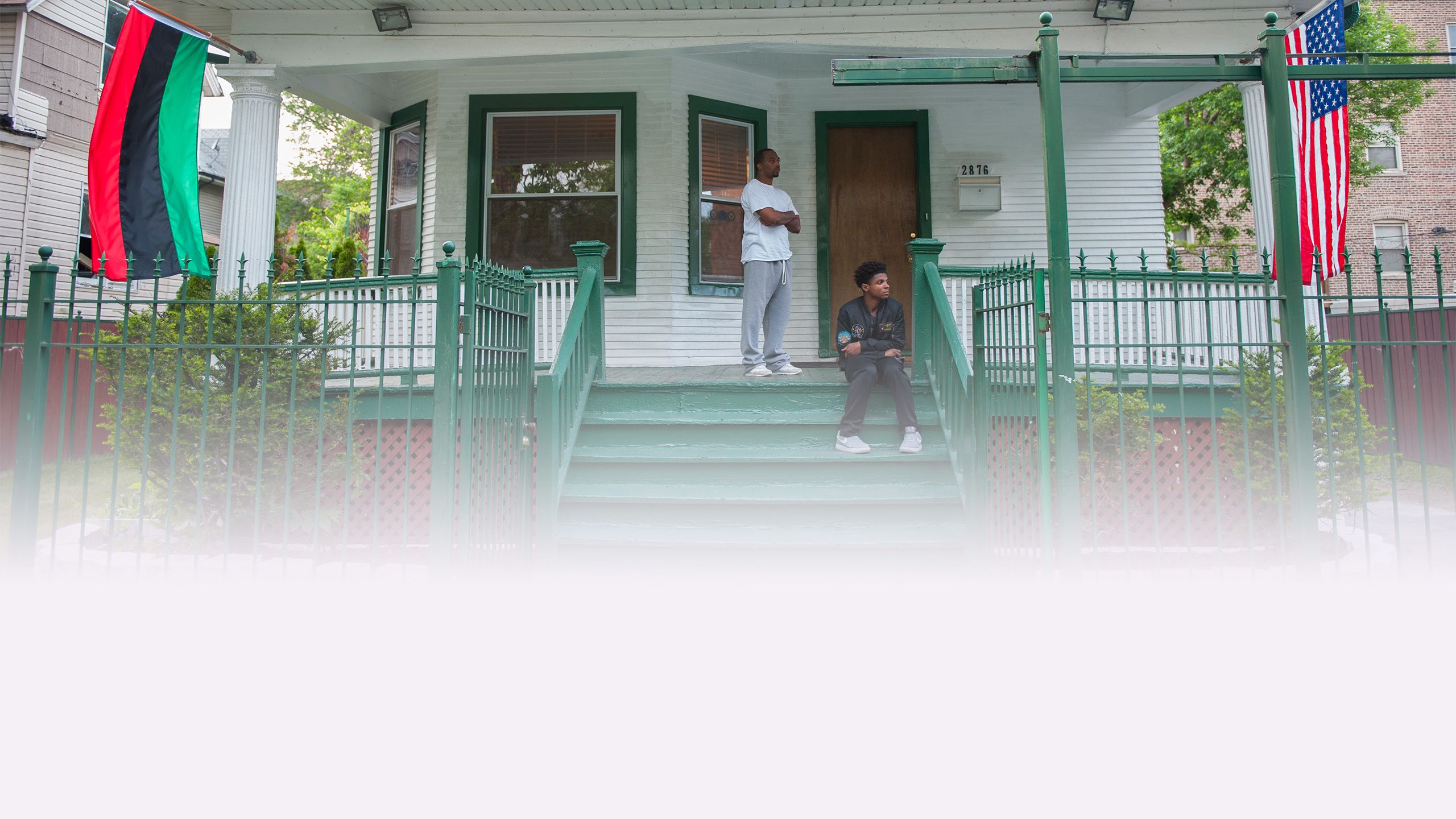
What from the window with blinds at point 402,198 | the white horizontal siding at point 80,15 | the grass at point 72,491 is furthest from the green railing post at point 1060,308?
the white horizontal siding at point 80,15

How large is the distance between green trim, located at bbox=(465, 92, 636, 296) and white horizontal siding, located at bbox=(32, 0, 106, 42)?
9.72 metres

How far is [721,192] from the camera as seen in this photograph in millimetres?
8523

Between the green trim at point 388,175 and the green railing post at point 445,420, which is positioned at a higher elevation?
the green trim at point 388,175

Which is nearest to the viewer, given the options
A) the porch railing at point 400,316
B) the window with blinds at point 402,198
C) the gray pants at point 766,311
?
the gray pants at point 766,311

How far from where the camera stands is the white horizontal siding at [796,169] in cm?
823

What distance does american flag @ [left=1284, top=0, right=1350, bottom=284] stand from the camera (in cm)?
638

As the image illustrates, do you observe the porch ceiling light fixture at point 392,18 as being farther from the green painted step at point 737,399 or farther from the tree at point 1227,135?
the tree at point 1227,135

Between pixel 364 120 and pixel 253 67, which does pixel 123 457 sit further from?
pixel 364 120

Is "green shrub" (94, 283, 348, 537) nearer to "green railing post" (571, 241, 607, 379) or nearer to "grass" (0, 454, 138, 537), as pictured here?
"grass" (0, 454, 138, 537)

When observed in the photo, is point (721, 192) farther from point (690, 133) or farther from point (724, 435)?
point (724, 435)

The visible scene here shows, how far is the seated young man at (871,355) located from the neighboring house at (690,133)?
2.52 metres

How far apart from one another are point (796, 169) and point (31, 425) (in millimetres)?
6648

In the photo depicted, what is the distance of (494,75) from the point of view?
330 inches

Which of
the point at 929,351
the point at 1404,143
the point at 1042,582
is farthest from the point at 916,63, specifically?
the point at 1404,143
